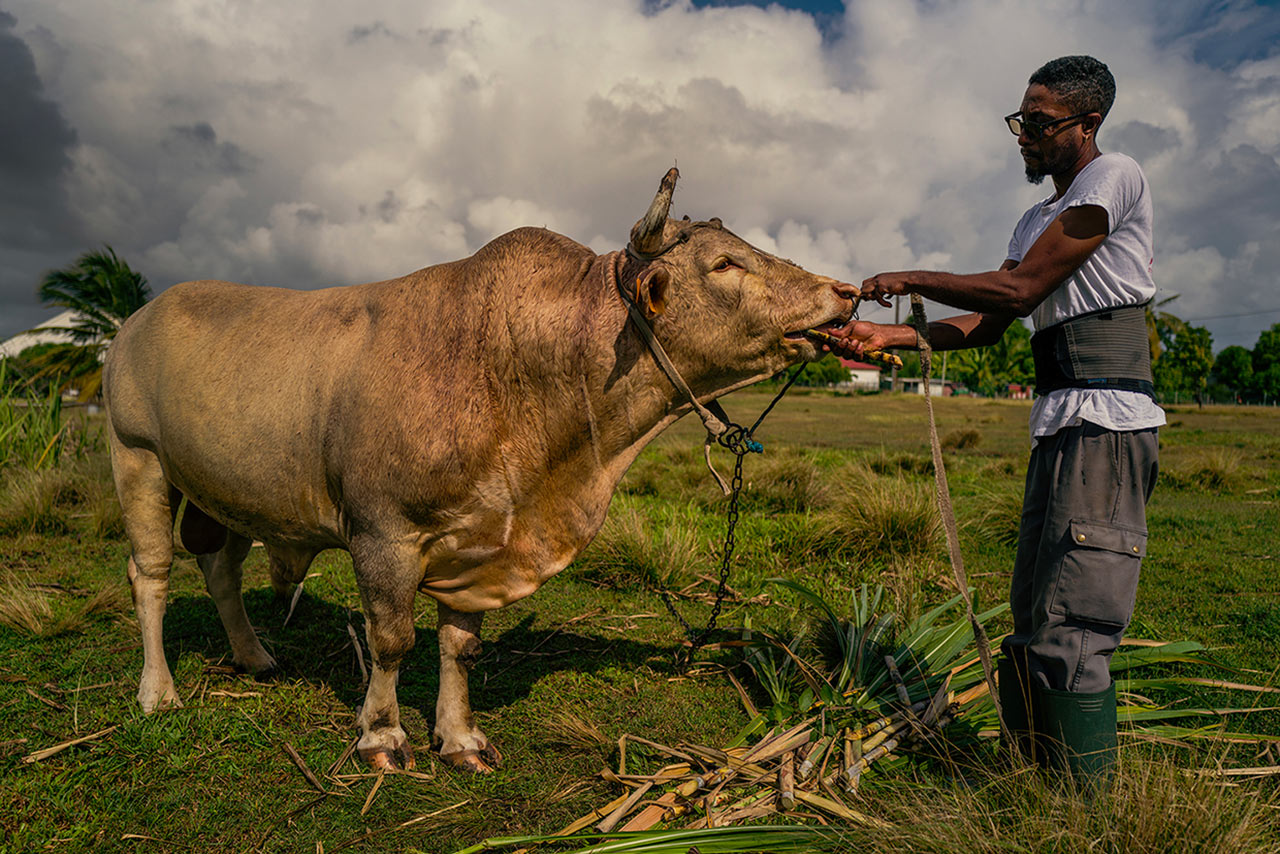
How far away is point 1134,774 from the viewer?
2625mm

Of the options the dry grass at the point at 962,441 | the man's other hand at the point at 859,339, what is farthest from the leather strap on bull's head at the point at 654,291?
the dry grass at the point at 962,441

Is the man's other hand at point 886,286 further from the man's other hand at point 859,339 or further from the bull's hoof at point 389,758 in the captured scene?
the bull's hoof at point 389,758

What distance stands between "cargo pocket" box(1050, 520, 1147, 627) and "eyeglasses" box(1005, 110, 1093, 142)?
1.47 meters

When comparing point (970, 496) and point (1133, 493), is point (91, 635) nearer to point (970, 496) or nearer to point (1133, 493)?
point (1133, 493)

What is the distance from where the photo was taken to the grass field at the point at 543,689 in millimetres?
2758

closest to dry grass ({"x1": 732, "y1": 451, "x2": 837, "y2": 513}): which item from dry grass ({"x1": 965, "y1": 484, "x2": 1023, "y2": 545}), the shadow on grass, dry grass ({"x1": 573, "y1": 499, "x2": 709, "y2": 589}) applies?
dry grass ({"x1": 965, "y1": 484, "x2": 1023, "y2": 545})

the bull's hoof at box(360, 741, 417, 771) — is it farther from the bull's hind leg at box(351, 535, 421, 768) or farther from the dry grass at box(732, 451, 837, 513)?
the dry grass at box(732, 451, 837, 513)

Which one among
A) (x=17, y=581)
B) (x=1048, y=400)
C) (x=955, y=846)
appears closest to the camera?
(x=955, y=846)

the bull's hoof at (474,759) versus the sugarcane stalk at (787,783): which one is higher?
the sugarcane stalk at (787,783)

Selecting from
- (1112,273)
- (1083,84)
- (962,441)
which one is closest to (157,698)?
(1112,273)

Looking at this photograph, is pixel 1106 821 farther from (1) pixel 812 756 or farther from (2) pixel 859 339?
(2) pixel 859 339

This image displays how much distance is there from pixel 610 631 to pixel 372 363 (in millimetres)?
2912

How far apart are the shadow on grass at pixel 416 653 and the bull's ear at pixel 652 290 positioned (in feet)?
8.27

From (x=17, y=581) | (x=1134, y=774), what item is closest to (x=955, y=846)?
(x=1134, y=774)
